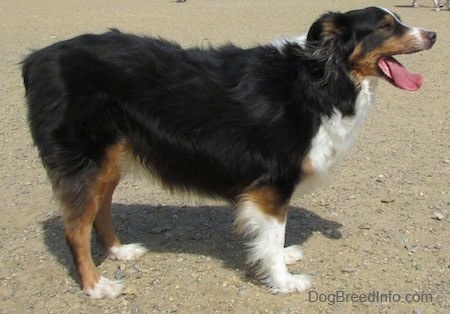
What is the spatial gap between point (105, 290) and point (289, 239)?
164cm

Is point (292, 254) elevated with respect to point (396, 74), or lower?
lower

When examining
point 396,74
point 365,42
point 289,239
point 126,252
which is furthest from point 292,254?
point 365,42

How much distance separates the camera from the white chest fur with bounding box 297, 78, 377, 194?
12.1 feet

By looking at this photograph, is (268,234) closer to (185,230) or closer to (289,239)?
(289,239)

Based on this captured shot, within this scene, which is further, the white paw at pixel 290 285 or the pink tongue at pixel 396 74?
the white paw at pixel 290 285

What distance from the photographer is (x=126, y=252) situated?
172 inches

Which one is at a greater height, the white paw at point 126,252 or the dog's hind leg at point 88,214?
the dog's hind leg at point 88,214

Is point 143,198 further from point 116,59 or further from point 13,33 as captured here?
point 13,33

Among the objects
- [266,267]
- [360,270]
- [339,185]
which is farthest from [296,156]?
[339,185]

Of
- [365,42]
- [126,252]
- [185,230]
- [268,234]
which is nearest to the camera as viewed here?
[365,42]

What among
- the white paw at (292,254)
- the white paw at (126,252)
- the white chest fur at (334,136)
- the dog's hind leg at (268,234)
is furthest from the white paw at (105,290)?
Result: the white chest fur at (334,136)

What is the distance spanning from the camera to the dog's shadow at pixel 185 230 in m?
4.45

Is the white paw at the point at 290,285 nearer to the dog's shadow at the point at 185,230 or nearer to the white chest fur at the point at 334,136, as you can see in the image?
the dog's shadow at the point at 185,230

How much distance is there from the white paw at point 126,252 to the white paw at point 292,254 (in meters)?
1.19
